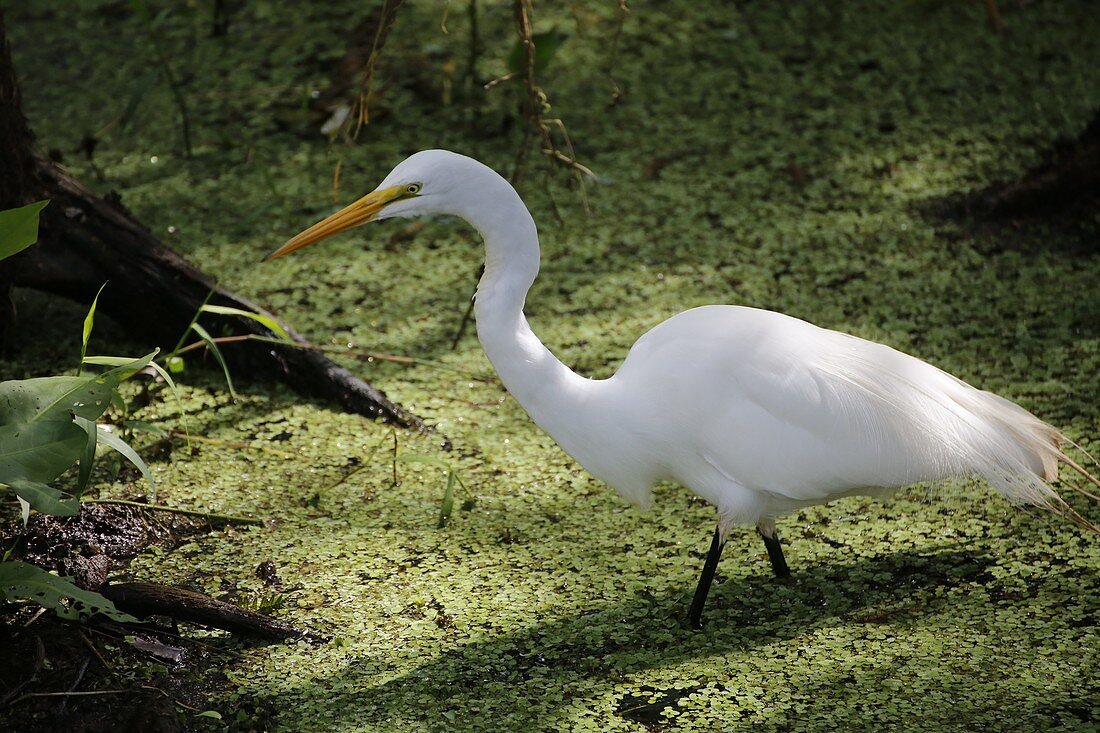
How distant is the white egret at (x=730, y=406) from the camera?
6.41 feet

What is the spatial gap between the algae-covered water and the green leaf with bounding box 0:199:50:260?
27.9 inches

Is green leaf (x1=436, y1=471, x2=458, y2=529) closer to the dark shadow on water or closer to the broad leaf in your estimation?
the dark shadow on water

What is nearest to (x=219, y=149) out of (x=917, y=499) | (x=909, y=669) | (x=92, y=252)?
(x=92, y=252)

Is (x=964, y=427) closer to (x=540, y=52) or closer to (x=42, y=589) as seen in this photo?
(x=42, y=589)

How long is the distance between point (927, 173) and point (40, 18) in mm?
3707

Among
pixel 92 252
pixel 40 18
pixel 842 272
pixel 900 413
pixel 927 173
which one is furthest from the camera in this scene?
pixel 40 18

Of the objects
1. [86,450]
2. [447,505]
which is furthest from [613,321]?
[86,450]

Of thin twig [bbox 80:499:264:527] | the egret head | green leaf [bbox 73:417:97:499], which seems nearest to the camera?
green leaf [bbox 73:417:97:499]

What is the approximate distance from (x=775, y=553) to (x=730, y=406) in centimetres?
36

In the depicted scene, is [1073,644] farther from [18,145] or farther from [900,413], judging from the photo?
[18,145]

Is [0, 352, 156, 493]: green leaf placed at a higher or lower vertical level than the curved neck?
lower

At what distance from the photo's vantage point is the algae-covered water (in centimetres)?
192

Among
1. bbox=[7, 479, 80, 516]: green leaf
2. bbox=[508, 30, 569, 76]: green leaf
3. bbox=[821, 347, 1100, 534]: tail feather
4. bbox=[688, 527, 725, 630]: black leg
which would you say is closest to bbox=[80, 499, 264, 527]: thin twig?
bbox=[7, 479, 80, 516]: green leaf

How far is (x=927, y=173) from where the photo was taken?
3709 millimetres
